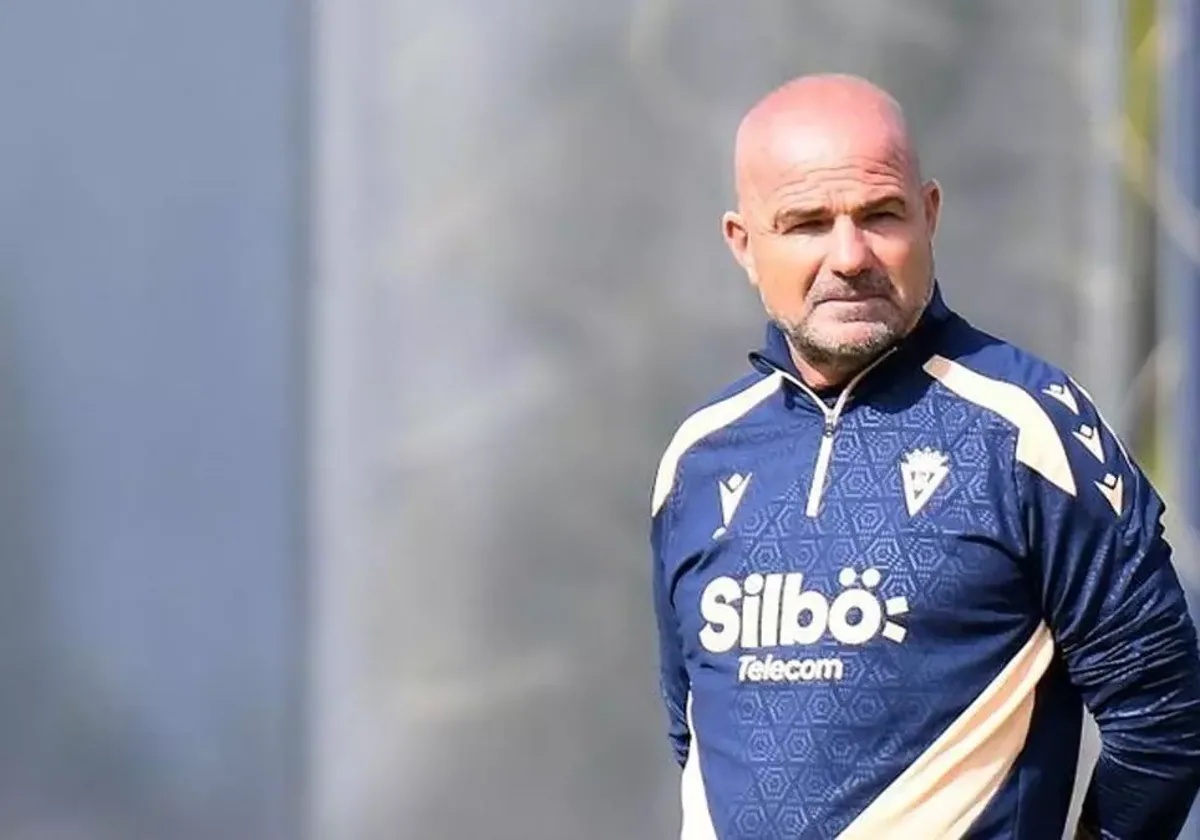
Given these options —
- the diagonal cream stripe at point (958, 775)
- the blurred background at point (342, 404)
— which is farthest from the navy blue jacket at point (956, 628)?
the blurred background at point (342, 404)

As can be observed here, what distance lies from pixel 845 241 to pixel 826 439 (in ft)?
0.54

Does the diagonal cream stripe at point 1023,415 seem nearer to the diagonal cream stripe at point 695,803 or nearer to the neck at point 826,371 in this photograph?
the neck at point 826,371

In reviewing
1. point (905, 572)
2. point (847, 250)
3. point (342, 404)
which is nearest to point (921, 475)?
point (905, 572)

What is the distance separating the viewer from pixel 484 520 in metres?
2.93

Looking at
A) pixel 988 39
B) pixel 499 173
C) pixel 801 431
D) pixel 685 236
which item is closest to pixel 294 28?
pixel 499 173

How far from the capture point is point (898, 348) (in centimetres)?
176

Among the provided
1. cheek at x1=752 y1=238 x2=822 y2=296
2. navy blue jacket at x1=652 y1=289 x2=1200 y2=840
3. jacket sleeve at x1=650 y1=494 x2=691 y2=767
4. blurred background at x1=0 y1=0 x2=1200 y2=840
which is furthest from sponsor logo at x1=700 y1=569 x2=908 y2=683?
blurred background at x1=0 y1=0 x2=1200 y2=840

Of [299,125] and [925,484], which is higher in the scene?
[299,125]

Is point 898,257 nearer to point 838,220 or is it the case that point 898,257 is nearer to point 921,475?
point 838,220

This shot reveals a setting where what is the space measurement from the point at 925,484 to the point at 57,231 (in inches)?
60.8

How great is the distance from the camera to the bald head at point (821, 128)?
174 centimetres

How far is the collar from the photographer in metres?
1.77

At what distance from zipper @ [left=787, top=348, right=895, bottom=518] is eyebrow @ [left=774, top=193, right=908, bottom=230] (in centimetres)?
11

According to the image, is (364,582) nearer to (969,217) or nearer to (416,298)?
(416,298)
